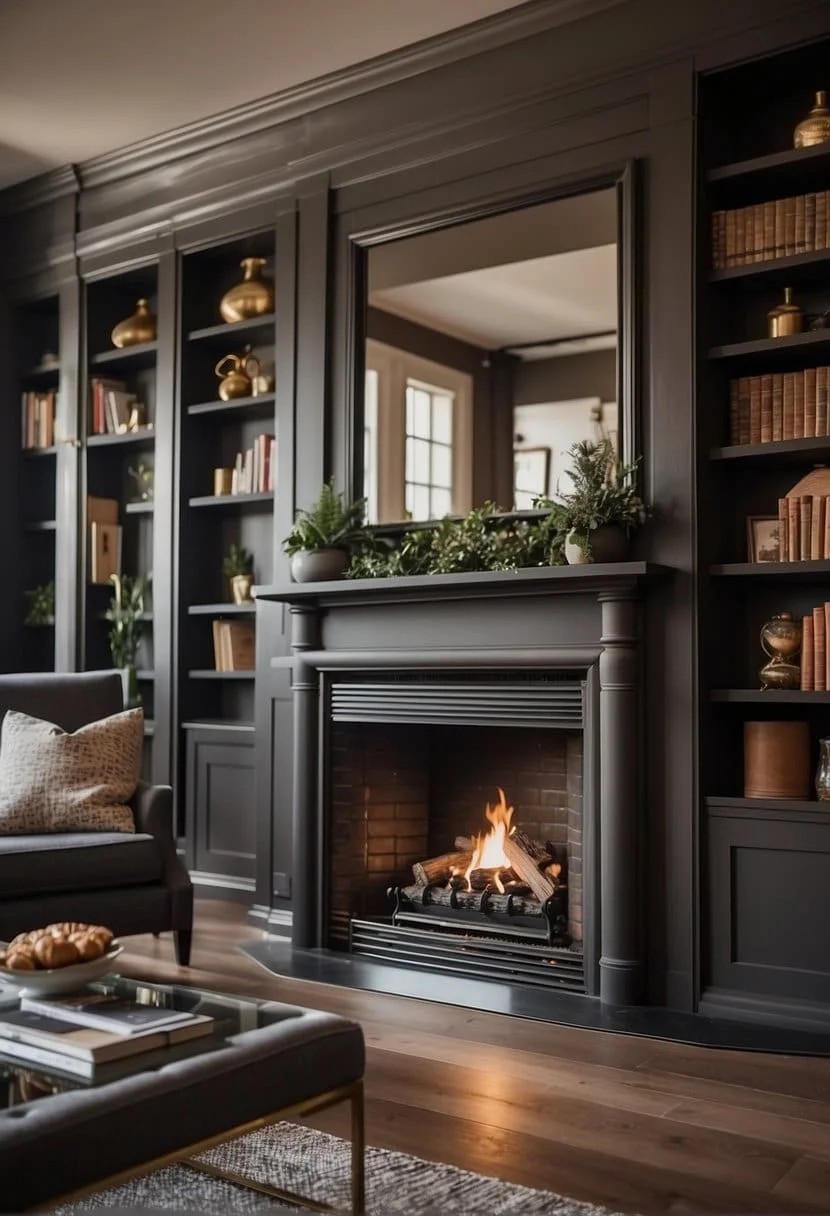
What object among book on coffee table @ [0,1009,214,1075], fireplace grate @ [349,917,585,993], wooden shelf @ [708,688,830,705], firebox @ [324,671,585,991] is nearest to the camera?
book on coffee table @ [0,1009,214,1075]

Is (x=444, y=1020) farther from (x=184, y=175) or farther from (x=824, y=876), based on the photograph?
(x=184, y=175)

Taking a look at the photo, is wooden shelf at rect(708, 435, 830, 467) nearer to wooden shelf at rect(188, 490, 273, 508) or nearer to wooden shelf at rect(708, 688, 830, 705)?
wooden shelf at rect(708, 688, 830, 705)

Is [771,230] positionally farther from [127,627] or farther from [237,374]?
[127,627]

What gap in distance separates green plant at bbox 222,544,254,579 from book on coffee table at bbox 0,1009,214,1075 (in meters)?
3.45

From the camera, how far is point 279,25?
442cm

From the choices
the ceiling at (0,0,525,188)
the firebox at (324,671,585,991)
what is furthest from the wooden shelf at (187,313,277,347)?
the firebox at (324,671,585,991)

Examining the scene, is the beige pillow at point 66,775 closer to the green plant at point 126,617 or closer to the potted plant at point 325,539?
the potted plant at point 325,539

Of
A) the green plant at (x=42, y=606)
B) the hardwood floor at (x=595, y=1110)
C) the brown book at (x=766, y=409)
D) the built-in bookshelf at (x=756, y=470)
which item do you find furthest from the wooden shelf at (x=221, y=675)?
the brown book at (x=766, y=409)

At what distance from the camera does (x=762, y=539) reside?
389cm

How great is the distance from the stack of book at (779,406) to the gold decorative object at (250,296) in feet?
7.32

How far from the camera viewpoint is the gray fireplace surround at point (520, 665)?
3744mm

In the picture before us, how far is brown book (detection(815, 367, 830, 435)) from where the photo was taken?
3684 mm

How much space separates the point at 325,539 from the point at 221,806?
4.68 feet

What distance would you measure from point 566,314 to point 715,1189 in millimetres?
2799
